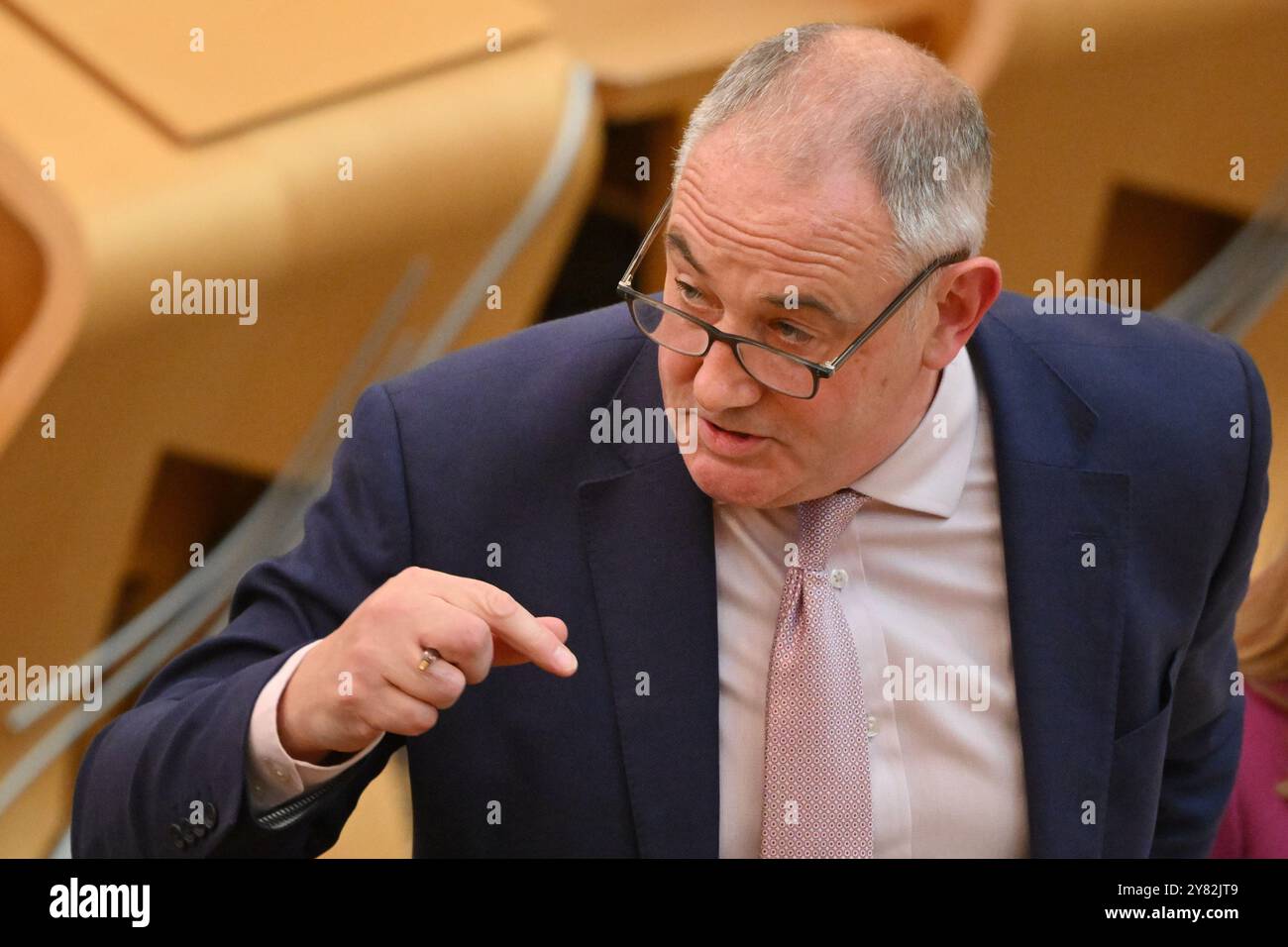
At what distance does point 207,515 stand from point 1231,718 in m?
1.66

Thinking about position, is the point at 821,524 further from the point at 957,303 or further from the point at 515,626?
the point at 515,626

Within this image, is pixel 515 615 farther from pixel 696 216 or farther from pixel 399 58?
pixel 399 58

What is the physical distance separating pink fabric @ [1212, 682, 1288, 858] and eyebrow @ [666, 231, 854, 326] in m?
0.93

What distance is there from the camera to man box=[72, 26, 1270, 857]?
144 centimetres

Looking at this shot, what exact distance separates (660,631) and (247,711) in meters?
0.39

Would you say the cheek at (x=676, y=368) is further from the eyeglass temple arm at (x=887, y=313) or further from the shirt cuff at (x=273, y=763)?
the shirt cuff at (x=273, y=763)

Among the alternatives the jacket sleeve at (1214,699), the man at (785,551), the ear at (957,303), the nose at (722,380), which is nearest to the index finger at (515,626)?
the man at (785,551)

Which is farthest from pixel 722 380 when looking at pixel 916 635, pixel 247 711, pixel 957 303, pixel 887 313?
pixel 247 711

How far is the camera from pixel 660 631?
1.58 meters

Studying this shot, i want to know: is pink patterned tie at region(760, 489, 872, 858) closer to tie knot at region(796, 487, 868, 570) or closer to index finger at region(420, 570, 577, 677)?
tie knot at region(796, 487, 868, 570)

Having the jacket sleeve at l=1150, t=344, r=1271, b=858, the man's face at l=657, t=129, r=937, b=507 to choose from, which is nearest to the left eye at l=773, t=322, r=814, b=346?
the man's face at l=657, t=129, r=937, b=507

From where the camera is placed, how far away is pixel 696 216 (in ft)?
4.75
